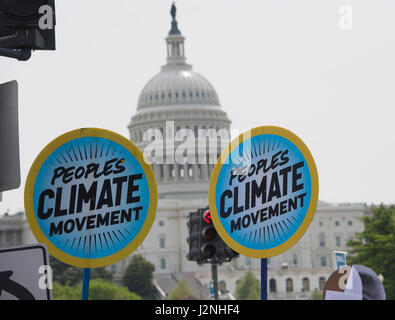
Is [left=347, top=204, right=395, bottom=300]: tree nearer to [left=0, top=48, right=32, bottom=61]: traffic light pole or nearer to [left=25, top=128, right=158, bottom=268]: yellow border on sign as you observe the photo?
[left=25, top=128, right=158, bottom=268]: yellow border on sign

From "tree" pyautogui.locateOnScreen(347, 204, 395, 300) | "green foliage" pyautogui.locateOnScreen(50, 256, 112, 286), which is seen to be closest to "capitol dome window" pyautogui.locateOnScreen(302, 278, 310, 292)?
"green foliage" pyautogui.locateOnScreen(50, 256, 112, 286)

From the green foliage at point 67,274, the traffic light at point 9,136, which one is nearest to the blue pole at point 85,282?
the traffic light at point 9,136

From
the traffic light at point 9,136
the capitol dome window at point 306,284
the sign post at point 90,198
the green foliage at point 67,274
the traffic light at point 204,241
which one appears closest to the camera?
the traffic light at point 9,136

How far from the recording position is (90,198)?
8.05 m

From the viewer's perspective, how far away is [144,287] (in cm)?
16675

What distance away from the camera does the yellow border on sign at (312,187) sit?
842cm

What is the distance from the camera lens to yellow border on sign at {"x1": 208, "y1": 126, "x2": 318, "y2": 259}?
27.6 ft

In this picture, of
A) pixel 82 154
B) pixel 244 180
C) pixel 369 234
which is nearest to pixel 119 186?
pixel 82 154

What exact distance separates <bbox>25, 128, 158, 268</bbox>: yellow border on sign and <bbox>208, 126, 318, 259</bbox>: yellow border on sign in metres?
0.43

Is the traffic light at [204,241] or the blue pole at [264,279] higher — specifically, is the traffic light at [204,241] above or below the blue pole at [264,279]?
above

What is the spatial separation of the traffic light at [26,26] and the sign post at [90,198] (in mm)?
588

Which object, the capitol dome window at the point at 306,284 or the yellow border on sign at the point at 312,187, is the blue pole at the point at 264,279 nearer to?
the yellow border on sign at the point at 312,187

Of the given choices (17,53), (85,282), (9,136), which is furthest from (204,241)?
(9,136)
